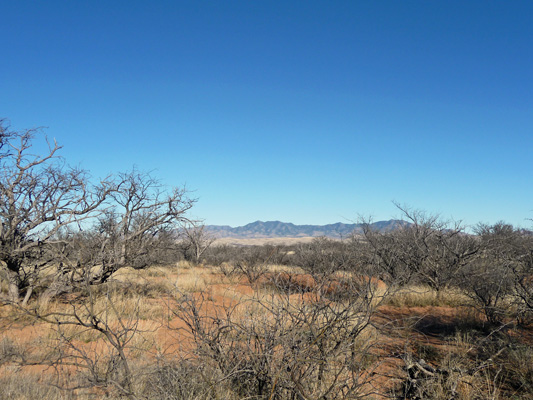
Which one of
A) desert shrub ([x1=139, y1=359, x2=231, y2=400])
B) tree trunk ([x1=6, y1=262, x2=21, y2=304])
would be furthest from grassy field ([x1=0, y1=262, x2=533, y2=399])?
tree trunk ([x1=6, y1=262, x2=21, y2=304])

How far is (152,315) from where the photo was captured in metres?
7.91

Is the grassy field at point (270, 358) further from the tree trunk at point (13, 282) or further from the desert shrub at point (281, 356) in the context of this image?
the tree trunk at point (13, 282)

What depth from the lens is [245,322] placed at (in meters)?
3.54

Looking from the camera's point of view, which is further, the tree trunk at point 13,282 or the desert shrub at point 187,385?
the tree trunk at point 13,282

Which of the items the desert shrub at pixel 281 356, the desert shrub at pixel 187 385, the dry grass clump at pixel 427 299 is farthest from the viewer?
the dry grass clump at pixel 427 299

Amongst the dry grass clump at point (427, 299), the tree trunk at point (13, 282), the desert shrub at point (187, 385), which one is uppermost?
the tree trunk at point (13, 282)

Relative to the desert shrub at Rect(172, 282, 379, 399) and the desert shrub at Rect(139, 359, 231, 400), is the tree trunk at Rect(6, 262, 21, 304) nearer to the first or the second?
the desert shrub at Rect(139, 359, 231, 400)

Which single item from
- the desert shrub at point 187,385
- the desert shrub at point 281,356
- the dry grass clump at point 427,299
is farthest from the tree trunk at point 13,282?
the dry grass clump at point 427,299

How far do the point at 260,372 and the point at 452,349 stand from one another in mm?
4111

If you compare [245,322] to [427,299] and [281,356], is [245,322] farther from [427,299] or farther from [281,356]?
[427,299]

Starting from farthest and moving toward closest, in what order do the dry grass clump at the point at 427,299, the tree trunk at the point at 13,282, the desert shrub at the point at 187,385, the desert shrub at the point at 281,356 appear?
1. the dry grass clump at the point at 427,299
2. the tree trunk at the point at 13,282
3. the desert shrub at the point at 187,385
4. the desert shrub at the point at 281,356

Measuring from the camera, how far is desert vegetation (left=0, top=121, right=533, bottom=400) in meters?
3.22

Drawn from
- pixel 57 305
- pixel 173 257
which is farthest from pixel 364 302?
pixel 173 257

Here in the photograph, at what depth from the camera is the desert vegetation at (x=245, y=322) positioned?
3223 millimetres
